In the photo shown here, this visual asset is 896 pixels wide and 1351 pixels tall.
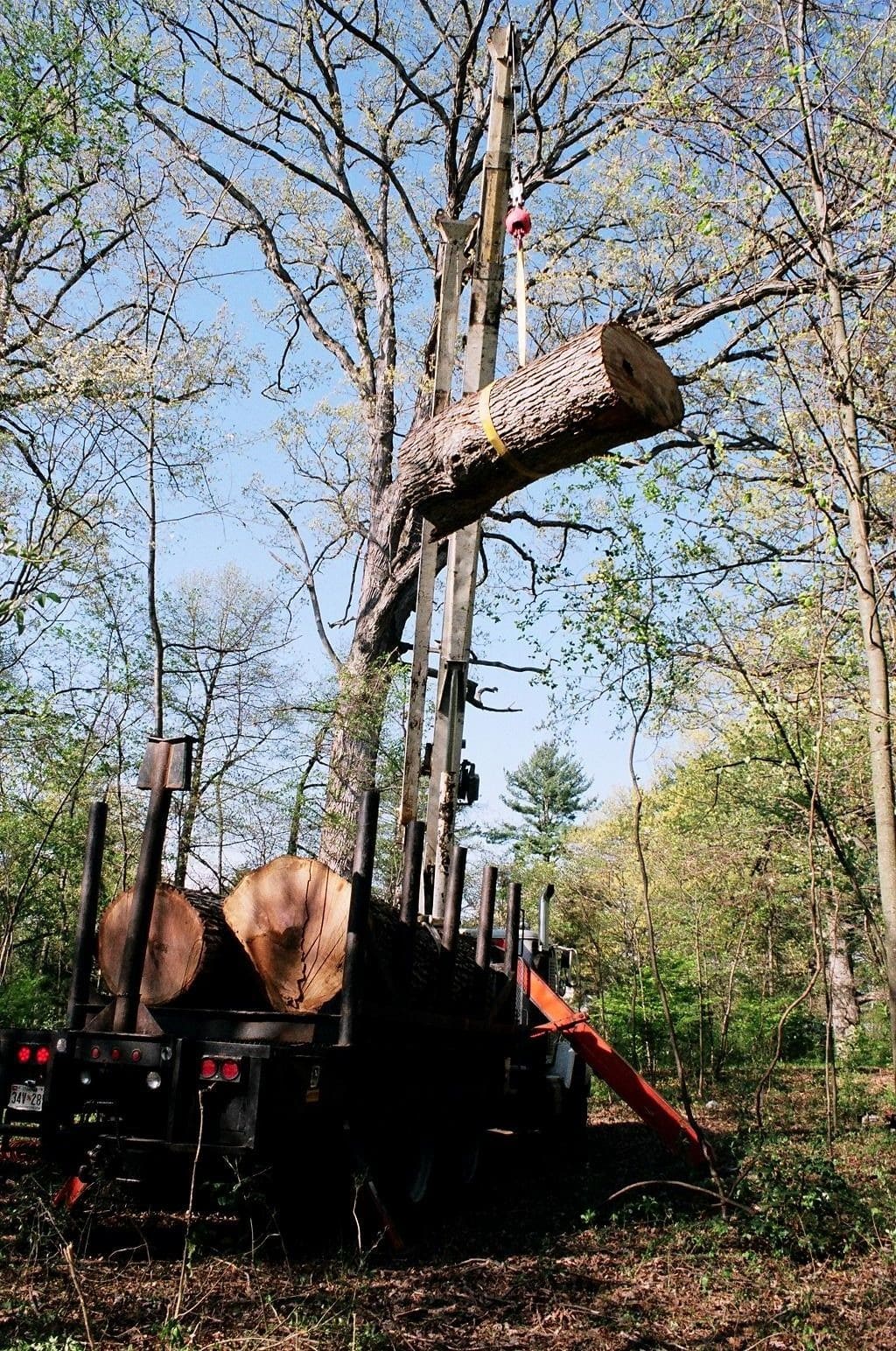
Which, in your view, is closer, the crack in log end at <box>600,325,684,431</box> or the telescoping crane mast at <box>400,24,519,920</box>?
the crack in log end at <box>600,325,684,431</box>

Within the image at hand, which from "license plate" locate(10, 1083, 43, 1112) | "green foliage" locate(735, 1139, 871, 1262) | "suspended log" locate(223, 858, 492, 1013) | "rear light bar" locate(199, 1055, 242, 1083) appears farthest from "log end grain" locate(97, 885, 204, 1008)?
"green foliage" locate(735, 1139, 871, 1262)

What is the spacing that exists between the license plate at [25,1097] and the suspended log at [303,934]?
140 centimetres

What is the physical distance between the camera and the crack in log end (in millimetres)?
4527

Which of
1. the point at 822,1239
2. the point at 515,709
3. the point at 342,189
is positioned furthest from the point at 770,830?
the point at 342,189

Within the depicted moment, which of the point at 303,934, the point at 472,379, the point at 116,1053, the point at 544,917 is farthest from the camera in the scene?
the point at 544,917

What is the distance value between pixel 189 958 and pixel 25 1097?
115 centimetres

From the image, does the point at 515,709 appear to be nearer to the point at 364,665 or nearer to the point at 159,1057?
the point at 364,665

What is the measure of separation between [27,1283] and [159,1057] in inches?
47.2

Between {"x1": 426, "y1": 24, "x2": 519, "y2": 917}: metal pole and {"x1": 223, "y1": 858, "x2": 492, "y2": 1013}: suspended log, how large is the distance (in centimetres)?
183

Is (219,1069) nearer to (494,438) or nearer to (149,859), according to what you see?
(149,859)

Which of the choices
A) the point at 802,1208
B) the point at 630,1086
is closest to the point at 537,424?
the point at 802,1208

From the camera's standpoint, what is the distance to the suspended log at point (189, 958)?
6348 millimetres

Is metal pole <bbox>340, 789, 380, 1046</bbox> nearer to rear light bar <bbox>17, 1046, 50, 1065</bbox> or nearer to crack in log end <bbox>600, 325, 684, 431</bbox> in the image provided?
rear light bar <bbox>17, 1046, 50, 1065</bbox>

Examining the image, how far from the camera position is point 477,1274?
17.6ft
